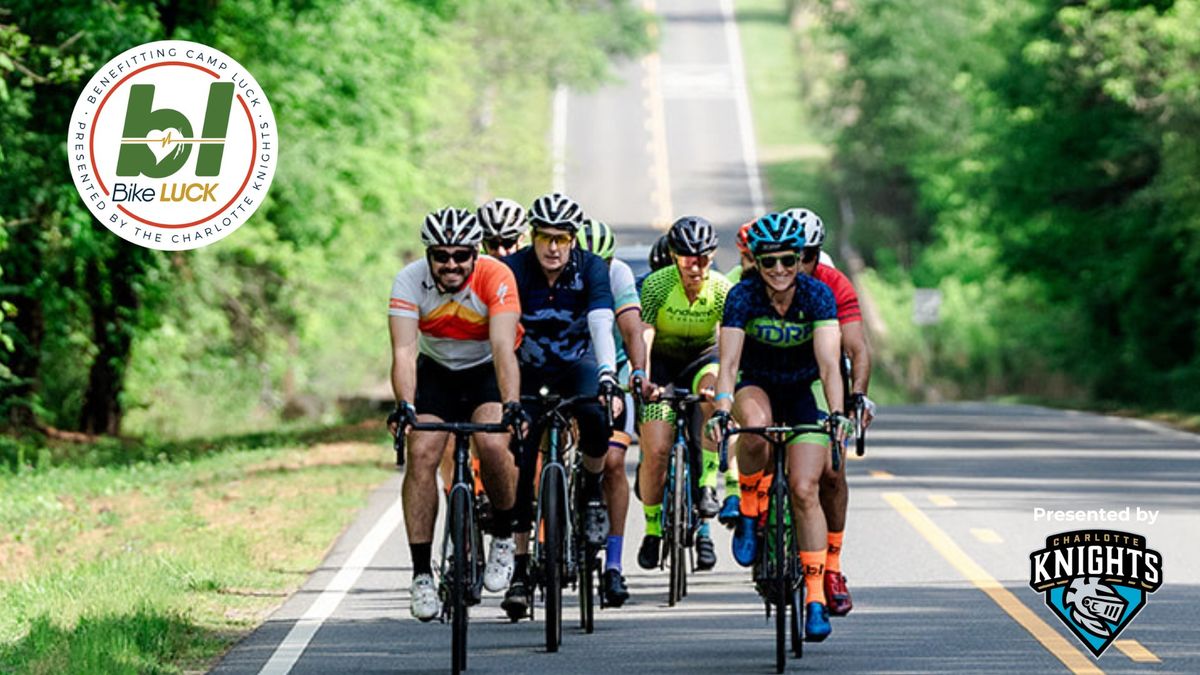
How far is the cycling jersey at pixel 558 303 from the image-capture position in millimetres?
12617

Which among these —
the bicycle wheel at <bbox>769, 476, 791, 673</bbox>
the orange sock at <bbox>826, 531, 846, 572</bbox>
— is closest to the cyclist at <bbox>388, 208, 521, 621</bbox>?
the bicycle wheel at <bbox>769, 476, 791, 673</bbox>

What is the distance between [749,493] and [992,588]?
216 centimetres

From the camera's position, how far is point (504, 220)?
526 inches

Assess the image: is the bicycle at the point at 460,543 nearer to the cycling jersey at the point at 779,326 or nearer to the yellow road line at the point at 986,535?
the cycling jersey at the point at 779,326

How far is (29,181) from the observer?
84.9 ft

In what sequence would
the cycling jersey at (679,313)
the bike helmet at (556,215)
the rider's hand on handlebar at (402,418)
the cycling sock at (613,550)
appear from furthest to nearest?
the cycling jersey at (679,313) → the cycling sock at (613,550) → the bike helmet at (556,215) → the rider's hand on handlebar at (402,418)

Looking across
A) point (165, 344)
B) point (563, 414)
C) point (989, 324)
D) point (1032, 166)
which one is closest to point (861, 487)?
point (563, 414)

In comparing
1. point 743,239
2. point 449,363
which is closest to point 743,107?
point 743,239

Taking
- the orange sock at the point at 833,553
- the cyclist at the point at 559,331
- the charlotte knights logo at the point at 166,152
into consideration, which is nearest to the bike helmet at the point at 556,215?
the cyclist at the point at 559,331

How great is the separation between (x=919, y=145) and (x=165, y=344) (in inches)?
1592

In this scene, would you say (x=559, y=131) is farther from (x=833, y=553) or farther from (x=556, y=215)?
(x=833, y=553)

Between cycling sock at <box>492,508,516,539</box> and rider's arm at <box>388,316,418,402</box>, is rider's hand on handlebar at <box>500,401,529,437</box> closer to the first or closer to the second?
rider's arm at <box>388,316,418,402</box>

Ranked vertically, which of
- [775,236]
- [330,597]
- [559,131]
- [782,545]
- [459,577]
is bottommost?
[330,597]

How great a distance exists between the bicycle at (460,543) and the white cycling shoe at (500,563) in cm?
29
